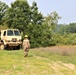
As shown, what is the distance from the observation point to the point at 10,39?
2753 cm

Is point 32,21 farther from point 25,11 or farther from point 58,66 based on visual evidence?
point 58,66

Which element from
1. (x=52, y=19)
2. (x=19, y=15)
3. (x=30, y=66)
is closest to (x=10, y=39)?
(x=30, y=66)

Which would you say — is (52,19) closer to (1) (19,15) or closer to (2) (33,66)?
(1) (19,15)

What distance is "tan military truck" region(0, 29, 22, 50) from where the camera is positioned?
27.6 metres

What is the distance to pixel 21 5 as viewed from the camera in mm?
47812

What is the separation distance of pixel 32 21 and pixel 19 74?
32.7 meters

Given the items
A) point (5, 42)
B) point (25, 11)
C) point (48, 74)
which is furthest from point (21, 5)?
point (48, 74)

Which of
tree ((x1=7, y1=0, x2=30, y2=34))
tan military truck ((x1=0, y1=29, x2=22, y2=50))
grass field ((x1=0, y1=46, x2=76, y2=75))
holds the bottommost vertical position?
grass field ((x1=0, y1=46, x2=76, y2=75))

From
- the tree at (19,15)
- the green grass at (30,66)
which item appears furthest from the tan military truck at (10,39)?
the tree at (19,15)

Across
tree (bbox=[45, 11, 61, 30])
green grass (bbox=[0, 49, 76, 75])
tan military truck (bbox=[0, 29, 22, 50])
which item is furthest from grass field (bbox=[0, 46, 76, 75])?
tree (bbox=[45, 11, 61, 30])

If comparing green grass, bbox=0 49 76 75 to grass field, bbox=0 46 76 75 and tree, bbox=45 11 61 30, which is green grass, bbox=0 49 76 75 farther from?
tree, bbox=45 11 61 30

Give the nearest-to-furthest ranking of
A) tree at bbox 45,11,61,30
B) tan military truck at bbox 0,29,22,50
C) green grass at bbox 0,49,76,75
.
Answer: green grass at bbox 0,49,76,75
tan military truck at bbox 0,29,22,50
tree at bbox 45,11,61,30

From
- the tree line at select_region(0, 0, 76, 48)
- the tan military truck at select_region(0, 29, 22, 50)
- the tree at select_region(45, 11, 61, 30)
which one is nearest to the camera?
the tan military truck at select_region(0, 29, 22, 50)

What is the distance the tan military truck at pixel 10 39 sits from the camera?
1085 inches
